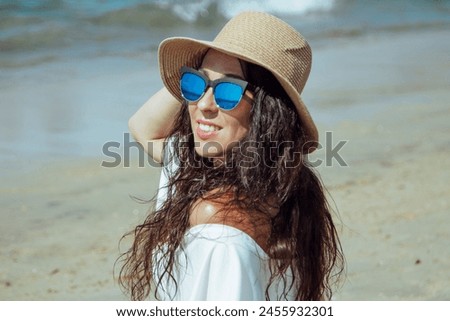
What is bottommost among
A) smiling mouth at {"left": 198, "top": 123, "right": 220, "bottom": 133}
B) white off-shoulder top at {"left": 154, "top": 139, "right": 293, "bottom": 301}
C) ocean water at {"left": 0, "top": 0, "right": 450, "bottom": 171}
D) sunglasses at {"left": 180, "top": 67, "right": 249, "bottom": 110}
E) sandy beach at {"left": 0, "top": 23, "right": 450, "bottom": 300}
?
ocean water at {"left": 0, "top": 0, "right": 450, "bottom": 171}

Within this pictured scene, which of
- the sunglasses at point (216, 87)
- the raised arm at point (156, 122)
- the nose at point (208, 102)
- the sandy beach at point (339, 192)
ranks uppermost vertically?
the sunglasses at point (216, 87)

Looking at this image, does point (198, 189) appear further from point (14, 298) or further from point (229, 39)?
point (14, 298)

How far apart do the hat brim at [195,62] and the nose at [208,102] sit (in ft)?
0.39

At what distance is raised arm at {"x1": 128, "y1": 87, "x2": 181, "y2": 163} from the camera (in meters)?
3.09

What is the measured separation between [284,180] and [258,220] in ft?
0.49

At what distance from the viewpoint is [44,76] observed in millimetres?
9609

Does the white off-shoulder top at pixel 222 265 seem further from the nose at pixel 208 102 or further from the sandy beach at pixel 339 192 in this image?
the sandy beach at pixel 339 192

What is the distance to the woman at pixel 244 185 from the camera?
2.28m

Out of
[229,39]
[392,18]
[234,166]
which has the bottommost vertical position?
[392,18]

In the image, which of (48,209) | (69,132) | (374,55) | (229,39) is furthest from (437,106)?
(229,39)

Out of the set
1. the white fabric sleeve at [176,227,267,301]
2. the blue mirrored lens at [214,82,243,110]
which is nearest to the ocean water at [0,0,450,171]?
the blue mirrored lens at [214,82,243,110]

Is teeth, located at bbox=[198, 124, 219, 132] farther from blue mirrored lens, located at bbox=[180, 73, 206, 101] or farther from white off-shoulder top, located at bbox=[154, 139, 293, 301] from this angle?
white off-shoulder top, located at bbox=[154, 139, 293, 301]

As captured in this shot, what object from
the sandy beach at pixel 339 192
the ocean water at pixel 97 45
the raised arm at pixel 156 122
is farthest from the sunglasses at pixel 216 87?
the ocean water at pixel 97 45

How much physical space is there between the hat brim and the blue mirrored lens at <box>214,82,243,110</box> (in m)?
0.08
